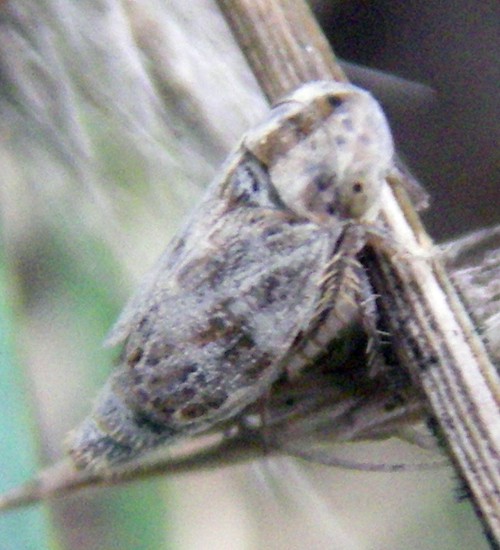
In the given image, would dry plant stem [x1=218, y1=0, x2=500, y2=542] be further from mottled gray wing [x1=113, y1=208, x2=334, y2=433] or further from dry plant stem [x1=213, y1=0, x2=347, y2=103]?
mottled gray wing [x1=113, y1=208, x2=334, y2=433]

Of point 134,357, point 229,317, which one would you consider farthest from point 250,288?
point 134,357

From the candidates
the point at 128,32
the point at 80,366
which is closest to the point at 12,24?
the point at 128,32

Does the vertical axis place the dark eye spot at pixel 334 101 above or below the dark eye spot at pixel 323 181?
A: above

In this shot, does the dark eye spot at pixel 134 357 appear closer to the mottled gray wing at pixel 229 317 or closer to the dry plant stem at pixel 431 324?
the mottled gray wing at pixel 229 317

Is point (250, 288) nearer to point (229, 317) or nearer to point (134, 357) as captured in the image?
point (229, 317)

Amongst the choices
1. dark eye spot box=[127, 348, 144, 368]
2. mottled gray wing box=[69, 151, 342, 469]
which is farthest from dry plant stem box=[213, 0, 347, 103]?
dark eye spot box=[127, 348, 144, 368]

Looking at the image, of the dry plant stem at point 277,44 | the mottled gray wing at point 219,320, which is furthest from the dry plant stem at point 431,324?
the mottled gray wing at point 219,320

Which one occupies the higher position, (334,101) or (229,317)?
(334,101)

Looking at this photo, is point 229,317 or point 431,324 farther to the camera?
point 229,317
